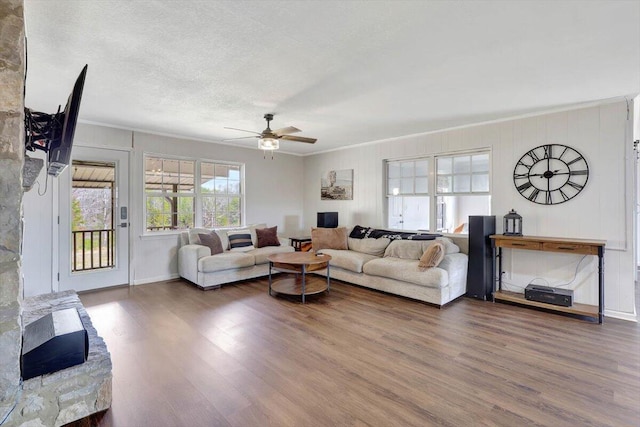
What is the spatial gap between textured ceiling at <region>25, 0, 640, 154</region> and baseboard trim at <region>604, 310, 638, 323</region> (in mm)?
2421

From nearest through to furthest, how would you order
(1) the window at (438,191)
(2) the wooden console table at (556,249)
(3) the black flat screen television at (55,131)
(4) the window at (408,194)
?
1. (3) the black flat screen television at (55,131)
2. (2) the wooden console table at (556,249)
3. (1) the window at (438,191)
4. (4) the window at (408,194)

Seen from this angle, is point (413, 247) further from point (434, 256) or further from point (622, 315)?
point (622, 315)

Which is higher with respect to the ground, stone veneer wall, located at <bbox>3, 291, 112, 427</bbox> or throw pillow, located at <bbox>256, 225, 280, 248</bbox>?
throw pillow, located at <bbox>256, 225, 280, 248</bbox>

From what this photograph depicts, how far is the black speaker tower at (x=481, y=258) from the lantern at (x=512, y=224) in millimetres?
182

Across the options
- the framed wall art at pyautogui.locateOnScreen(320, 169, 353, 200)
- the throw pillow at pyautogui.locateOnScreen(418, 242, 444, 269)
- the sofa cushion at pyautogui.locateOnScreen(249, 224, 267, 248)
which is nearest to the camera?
the throw pillow at pyautogui.locateOnScreen(418, 242, 444, 269)

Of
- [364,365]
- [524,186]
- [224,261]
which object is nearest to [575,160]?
[524,186]

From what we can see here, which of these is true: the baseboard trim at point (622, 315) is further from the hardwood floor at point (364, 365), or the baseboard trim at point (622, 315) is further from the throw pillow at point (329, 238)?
the throw pillow at point (329, 238)

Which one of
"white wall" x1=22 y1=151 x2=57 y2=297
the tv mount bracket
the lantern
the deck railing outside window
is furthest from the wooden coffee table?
"white wall" x1=22 y1=151 x2=57 y2=297

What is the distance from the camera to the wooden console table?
11.1 ft

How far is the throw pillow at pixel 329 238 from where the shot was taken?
5.56 metres

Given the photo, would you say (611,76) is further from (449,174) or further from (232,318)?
(232,318)

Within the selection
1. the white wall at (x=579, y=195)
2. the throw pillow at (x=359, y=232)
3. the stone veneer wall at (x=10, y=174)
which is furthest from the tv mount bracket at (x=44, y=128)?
the white wall at (x=579, y=195)

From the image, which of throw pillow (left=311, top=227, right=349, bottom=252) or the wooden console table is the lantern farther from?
throw pillow (left=311, top=227, right=349, bottom=252)

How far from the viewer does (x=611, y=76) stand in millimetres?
2836
